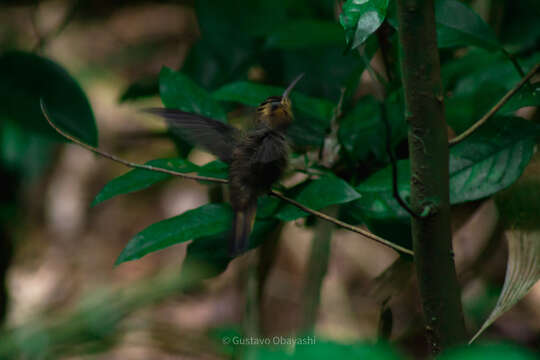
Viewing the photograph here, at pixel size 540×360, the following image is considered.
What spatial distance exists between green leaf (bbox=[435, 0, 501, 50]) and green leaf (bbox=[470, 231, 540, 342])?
9.8 inches

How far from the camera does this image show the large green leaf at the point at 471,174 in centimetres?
59

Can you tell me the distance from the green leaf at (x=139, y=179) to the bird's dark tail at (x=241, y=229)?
8cm

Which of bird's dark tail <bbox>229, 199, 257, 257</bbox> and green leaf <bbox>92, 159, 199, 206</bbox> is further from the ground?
green leaf <bbox>92, 159, 199, 206</bbox>

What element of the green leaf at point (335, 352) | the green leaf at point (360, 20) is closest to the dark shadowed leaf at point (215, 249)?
the green leaf at point (360, 20)

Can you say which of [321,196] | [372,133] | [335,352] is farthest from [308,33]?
[335,352]

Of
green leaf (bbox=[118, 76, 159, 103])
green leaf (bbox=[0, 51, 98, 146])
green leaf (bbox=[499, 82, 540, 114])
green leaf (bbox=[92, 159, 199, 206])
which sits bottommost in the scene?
green leaf (bbox=[92, 159, 199, 206])

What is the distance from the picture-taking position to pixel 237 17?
3.40ft

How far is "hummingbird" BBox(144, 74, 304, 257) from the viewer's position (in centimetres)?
61

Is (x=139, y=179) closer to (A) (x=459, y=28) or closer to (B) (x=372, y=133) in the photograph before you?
(B) (x=372, y=133)

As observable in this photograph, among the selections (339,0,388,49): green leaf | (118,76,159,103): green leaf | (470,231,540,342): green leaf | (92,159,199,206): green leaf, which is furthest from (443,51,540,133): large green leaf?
(118,76,159,103): green leaf

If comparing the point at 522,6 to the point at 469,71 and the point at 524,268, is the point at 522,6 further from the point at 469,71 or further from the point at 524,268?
the point at 524,268

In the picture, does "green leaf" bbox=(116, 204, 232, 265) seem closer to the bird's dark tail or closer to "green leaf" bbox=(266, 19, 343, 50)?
the bird's dark tail

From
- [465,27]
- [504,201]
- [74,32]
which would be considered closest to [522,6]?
[465,27]

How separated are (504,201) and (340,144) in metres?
0.22
